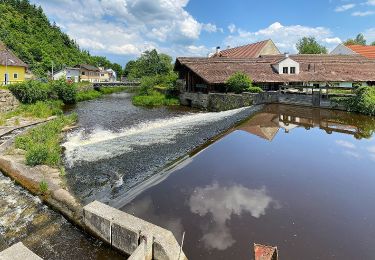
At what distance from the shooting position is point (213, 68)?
34625mm

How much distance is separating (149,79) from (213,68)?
51.9 feet

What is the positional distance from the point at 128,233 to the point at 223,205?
313 cm

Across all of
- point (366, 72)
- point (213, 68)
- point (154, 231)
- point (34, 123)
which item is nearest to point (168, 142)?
point (154, 231)

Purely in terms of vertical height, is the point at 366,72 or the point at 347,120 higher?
the point at 366,72

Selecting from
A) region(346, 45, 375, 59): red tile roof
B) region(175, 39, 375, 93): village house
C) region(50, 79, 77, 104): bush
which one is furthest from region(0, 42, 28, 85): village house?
region(346, 45, 375, 59): red tile roof

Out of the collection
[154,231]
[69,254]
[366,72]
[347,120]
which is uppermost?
[366,72]

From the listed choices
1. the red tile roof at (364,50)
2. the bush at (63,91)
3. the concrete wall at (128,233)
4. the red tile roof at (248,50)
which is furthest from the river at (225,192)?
the red tile roof at (364,50)

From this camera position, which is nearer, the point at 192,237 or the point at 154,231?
the point at 154,231

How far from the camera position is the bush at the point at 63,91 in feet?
119

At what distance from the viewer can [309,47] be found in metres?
66.2

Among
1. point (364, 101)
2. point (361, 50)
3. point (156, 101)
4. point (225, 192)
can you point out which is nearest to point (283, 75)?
point (364, 101)

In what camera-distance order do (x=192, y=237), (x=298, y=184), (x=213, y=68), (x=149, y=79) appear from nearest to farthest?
1. (x=192, y=237)
2. (x=298, y=184)
3. (x=213, y=68)
4. (x=149, y=79)

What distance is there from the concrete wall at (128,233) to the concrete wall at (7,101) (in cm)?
2441

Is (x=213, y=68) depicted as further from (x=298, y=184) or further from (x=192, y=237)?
(x=192, y=237)
